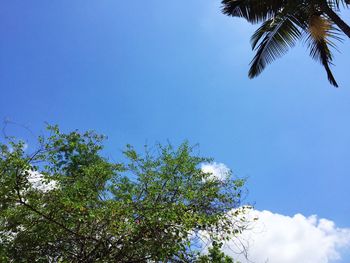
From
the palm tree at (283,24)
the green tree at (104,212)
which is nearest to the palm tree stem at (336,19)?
the palm tree at (283,24)

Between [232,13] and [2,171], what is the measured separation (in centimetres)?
737

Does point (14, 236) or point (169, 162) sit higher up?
point (169, 162)

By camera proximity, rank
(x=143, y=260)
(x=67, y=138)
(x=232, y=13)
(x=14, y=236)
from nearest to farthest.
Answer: (x=143, y=260), (x=14, y=236), (x=67, y=138), (x=232, y=13)

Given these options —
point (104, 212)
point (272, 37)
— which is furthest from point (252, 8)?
point (104, 212)

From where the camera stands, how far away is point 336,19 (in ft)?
27.4

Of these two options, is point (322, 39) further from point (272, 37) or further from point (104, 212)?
point (104, 212)

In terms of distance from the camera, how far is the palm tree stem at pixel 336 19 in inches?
320

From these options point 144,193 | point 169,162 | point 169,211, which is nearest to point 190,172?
point 169,162

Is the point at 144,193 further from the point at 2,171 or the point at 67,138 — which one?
the point at 2,171

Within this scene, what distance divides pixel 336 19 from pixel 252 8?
2.58m

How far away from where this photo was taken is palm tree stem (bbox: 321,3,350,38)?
8.12 m

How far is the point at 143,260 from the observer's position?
26.8ft

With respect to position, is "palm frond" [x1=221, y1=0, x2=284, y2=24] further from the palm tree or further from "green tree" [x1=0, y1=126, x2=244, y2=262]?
"green tree" [x1=0, y1=126, x2=244, y2=262]

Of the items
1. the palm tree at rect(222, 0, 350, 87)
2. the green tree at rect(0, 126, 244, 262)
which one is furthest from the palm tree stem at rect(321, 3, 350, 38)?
the green tree at rect(0, 126, 244, 262)
